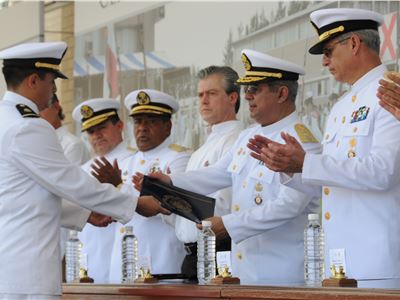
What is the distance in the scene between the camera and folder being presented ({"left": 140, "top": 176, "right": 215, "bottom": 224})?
5488 mm

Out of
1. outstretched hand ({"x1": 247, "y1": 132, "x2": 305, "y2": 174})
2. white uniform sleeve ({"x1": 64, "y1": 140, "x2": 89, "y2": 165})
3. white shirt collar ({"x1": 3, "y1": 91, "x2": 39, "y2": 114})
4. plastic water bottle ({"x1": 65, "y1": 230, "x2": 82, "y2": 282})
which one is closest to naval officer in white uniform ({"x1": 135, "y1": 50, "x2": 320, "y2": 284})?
outstretched hand ({"x1": 247, "y1": 132, "x2": 305, "y2": 174})

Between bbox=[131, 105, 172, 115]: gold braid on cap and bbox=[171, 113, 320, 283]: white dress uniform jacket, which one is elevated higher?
bbox=[131, 105, 172, 115]: gold braid on cap

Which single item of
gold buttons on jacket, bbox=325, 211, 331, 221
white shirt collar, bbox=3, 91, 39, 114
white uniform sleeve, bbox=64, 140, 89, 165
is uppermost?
white uniform sleeve, bbox=64, 140, 89, 165

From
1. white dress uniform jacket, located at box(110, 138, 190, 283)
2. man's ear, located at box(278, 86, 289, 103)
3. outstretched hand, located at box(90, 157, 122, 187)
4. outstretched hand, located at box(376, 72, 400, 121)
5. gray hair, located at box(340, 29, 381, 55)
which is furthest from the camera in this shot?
white dress uniform jacket, located at box(110, 138, 190, 283)

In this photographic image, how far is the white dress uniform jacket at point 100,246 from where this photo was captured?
24.5 ft

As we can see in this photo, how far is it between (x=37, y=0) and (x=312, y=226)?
6.06 metres

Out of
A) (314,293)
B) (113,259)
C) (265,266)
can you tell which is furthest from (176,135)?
(314,293)

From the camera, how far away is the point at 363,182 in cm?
474

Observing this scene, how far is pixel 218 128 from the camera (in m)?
6.66

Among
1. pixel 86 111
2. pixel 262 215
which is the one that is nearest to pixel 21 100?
pixel 262 215

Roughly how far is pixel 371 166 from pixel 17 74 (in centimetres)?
165

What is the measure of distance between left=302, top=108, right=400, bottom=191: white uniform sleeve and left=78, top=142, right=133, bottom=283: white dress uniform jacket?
274 cm

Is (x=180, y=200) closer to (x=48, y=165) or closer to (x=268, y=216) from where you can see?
(x=268, y=216)

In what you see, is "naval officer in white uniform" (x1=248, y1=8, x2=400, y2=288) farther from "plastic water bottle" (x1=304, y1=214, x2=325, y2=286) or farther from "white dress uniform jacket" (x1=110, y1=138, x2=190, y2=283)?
"white dress uniform jacket" (x1=110, y1=138, x2=190, y2=283)
